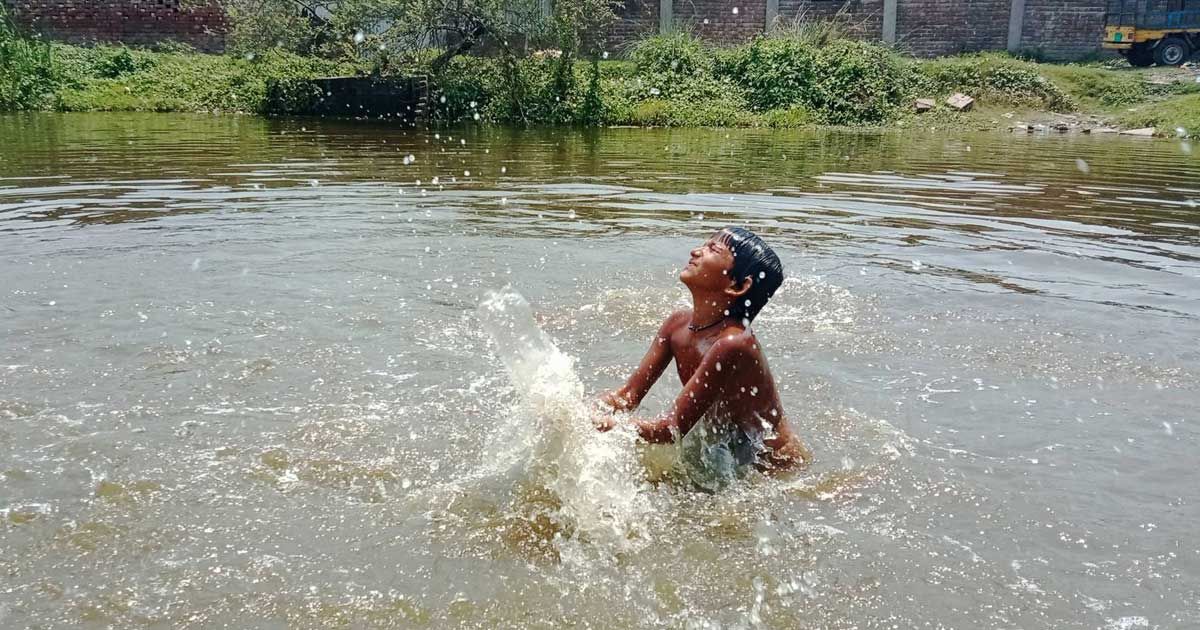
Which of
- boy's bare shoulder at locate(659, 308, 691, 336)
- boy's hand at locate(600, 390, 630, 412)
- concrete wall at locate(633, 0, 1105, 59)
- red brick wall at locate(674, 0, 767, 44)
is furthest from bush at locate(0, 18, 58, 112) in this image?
boy's bare shoulder at locate(659, 308, 691, 336)

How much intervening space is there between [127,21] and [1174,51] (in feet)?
101

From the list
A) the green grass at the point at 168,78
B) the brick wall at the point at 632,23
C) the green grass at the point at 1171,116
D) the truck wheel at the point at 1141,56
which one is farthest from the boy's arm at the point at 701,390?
the truck wheel at the point at 1141,56

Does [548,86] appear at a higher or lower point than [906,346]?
higher

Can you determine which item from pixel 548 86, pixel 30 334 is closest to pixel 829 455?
pixel 30 334

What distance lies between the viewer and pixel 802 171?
14.2m

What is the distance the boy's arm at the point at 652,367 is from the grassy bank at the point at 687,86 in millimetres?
20419

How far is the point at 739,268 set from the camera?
380 cm

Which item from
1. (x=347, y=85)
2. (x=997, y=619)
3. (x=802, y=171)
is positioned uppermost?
(x=347, y=85)

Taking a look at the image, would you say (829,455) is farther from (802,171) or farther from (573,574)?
(802,171)

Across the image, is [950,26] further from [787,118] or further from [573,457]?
[573,457]

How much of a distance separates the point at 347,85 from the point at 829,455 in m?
22.6

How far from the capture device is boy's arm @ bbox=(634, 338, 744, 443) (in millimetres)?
3711

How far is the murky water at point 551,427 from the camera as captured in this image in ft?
10.00

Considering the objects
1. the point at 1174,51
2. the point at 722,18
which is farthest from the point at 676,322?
the point at 1174,51
